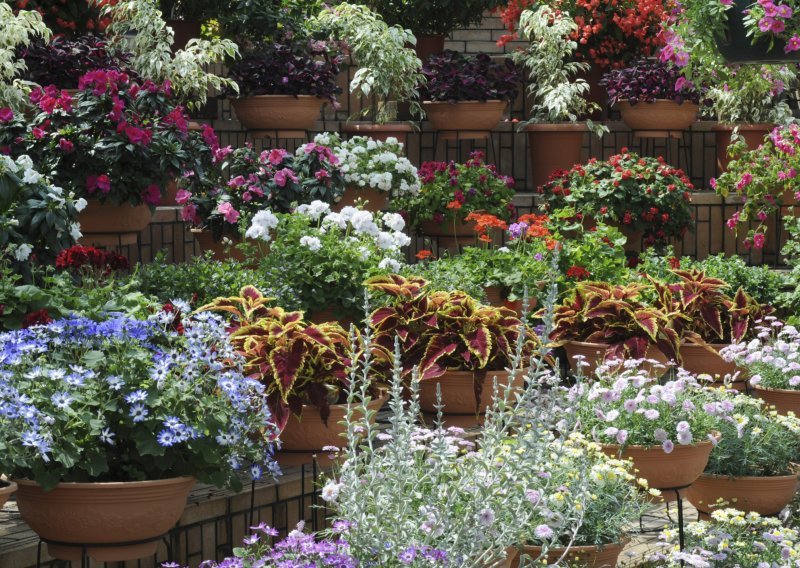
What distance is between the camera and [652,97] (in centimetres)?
854

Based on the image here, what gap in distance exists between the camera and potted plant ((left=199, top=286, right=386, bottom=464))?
3521 millimetres

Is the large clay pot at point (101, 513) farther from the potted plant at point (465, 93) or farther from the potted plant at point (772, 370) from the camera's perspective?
the potted plant at point (465, 93)

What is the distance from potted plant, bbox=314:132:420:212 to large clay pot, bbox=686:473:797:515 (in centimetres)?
325

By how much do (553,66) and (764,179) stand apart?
173 centimetres

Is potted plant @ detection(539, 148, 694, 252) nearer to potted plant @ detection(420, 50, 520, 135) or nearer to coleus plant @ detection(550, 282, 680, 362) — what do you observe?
potted plant @ detection(420, 50, 520, 135)

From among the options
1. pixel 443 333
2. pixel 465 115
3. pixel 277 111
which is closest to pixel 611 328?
pixel 443 333

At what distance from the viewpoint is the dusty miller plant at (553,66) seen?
8531mm

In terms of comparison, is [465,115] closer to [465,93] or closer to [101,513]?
[465,93]

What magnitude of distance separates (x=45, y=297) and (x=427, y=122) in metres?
5.40

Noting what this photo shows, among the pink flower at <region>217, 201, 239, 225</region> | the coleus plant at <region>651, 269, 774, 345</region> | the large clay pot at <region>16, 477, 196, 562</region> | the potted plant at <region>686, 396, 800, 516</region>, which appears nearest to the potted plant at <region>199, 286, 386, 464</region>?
the large clay pot at <region>16, 477, 196, 562</region>

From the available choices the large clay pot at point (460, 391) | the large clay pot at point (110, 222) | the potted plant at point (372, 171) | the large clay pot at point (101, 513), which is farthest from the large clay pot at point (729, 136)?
the large clay pot at point (101, 513)

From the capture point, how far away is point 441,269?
571 cm

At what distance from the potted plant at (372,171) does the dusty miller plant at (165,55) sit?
2.36 feet

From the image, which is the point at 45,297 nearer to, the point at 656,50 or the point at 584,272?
the point at 584,272
